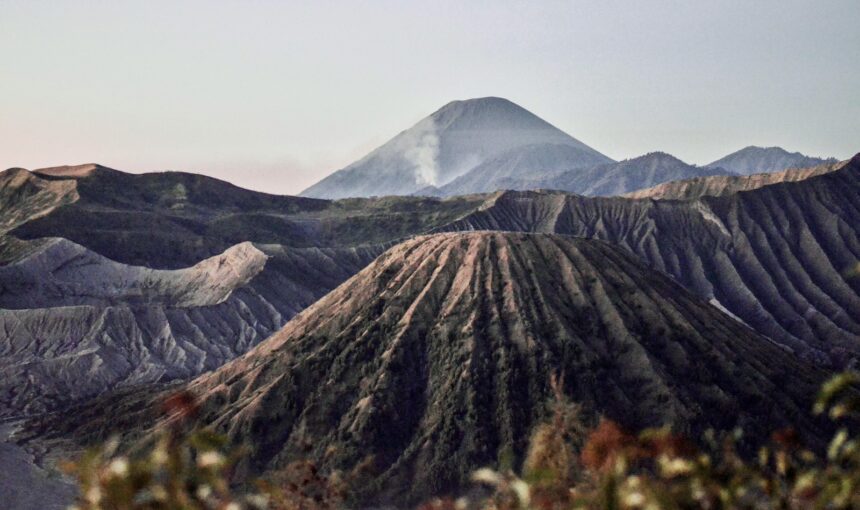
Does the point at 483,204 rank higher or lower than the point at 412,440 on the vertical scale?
higher

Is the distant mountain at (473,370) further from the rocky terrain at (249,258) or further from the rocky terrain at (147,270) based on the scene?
the rocky terrain at (249,258)

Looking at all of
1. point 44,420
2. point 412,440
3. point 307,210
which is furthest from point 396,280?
point 307,210

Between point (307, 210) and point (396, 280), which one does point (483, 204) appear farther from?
point (396, 280)

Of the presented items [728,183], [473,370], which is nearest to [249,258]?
[473,370]

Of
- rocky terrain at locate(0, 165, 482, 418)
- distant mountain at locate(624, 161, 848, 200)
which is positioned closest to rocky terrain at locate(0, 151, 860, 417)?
rocky terrain at locate(0, 165, 482, 418)

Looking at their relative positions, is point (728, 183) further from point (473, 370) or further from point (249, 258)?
point (473, 370)
